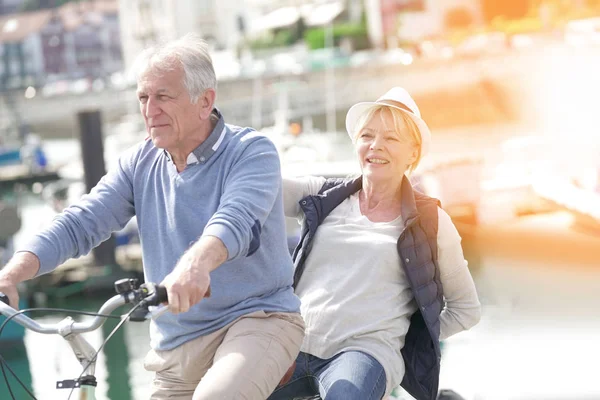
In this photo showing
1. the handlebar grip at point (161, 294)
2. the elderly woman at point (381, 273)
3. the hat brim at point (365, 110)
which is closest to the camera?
the handlebar grip at point (161, 294)

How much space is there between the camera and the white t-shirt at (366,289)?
9.78ft

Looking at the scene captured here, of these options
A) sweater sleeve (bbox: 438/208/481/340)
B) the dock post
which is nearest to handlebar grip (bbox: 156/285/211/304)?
sweater sleeve (bbox: 438/208/481/340)

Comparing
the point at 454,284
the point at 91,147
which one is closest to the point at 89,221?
the point at 454,284

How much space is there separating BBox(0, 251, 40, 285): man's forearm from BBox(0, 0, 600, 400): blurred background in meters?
1.44

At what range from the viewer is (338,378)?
2.81 metres

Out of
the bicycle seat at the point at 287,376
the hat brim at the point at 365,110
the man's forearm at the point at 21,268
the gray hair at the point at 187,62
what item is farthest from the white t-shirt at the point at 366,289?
the man's forearm at the point at 21,268

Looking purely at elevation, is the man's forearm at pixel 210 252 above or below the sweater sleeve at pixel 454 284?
above

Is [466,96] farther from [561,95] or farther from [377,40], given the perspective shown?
[377,40]

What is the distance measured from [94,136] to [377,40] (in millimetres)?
51398

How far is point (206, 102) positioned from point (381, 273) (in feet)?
2.44

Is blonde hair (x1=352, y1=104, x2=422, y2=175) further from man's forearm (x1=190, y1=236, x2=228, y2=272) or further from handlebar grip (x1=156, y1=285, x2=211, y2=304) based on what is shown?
handlebar grip (x1=156, y1=285, x2=211, y2=304)

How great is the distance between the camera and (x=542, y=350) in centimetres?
768

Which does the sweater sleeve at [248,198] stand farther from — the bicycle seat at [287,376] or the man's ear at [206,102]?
the bicycle seat at [287,376]

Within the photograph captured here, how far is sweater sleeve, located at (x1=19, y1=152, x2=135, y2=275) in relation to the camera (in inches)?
106
